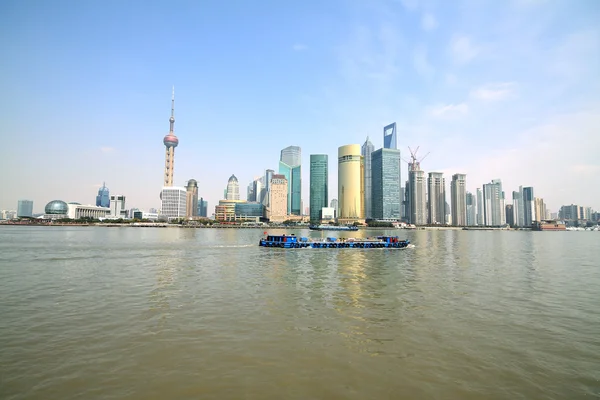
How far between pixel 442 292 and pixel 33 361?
98.7 feet

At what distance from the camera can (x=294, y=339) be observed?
691 inches

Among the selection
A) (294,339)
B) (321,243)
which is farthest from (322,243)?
(294,339)

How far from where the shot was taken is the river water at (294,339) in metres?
12.6

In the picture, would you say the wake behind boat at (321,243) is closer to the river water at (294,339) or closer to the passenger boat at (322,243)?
the passenger boat at (322,243)

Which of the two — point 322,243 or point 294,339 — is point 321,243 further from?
point 294,339

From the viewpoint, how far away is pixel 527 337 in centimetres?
1862

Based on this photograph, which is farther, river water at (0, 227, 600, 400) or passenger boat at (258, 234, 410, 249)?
passenger boat at (258, 234, 410, 249)

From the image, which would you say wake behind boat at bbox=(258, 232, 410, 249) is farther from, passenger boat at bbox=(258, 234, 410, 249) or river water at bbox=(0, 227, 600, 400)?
river water at bbox=(0, 227, 600, 400)

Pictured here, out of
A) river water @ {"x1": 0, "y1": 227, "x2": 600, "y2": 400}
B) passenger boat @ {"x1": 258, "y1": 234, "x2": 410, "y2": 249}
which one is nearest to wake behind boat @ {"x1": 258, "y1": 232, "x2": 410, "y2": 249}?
passenger boat @ {"x1": 258, "y1": 234, "x2": 410, "y2": 249}

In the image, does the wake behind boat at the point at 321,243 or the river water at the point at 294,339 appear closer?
the river water at the point at 294,339

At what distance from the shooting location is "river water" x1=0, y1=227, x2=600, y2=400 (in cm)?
1255

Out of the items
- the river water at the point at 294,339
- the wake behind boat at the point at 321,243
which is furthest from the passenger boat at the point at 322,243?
the river water at the point at 294,339

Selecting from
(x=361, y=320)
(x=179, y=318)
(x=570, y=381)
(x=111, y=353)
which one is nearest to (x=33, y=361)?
(x=111, y=353)

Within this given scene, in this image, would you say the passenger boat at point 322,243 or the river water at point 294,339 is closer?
the river water at point 294,339
